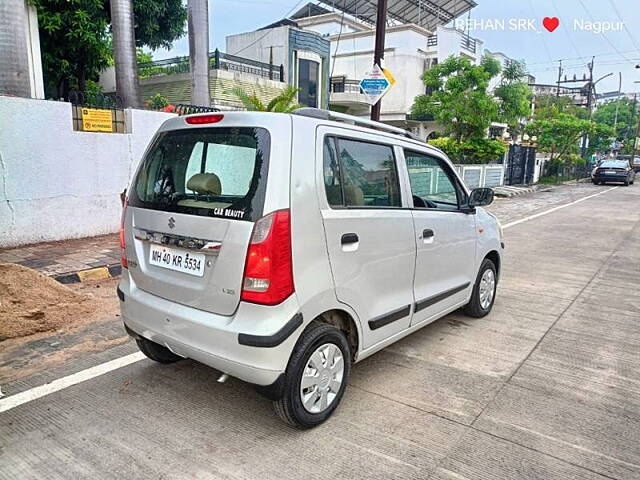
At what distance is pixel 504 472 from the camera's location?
2494 millimetres

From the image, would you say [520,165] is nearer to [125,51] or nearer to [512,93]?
[512,93]

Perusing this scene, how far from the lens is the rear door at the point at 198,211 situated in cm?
252

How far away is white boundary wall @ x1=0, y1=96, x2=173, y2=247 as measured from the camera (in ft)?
21.9

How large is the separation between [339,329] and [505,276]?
4.53 m

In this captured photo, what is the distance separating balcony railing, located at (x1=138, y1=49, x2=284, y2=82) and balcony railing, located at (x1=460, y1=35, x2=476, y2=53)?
16.5 m

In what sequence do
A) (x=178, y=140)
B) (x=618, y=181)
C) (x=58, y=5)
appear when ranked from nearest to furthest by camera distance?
(x=178, y=140)
(x=58, y=5)
(x=618, y=181)

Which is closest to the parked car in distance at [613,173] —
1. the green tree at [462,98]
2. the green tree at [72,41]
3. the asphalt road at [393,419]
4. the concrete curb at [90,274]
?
the green tree at [462,98]

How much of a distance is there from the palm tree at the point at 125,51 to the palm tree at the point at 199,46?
3.66 feet

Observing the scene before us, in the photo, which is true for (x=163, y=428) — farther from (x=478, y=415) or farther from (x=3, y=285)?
(x=3, y=285)

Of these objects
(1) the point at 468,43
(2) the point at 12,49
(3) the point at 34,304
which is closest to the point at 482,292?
(3) the point at 34,304

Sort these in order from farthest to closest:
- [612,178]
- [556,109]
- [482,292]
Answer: [556,109] < [612,178] < [482,292]

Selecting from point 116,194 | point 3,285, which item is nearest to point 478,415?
point 3,285

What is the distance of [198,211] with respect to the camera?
8.80 feet

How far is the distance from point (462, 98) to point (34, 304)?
15.4 m
